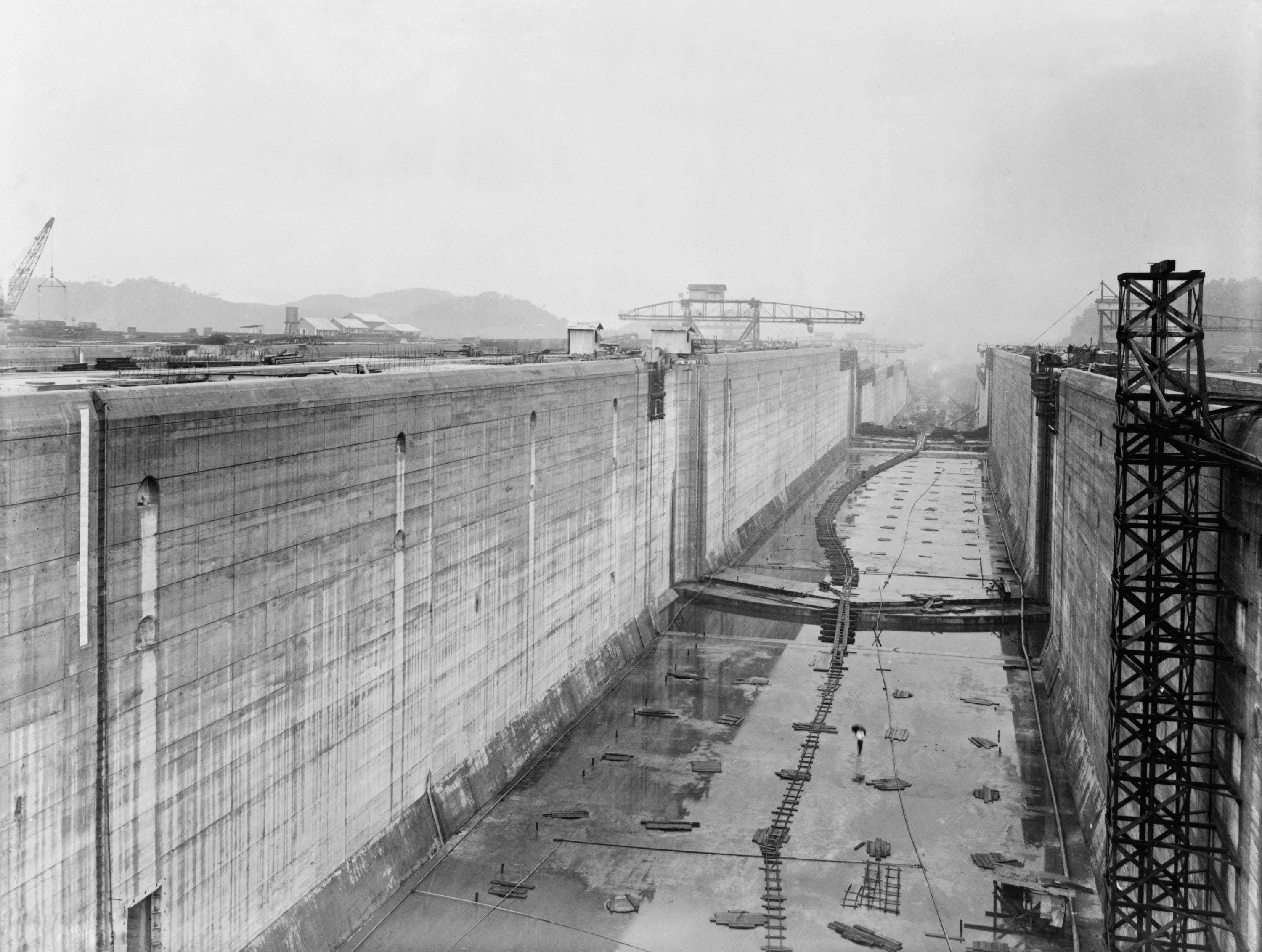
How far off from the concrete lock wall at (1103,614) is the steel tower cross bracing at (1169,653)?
220 mm

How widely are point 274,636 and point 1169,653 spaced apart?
37.3 feet

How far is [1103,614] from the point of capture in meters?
22.5

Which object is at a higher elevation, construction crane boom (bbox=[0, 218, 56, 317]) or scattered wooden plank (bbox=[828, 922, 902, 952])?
construction crane boom (bbox=[0, 218, 56, 317])

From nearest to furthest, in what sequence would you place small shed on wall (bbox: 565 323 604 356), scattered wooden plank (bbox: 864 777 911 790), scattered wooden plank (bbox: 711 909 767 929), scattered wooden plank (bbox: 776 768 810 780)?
1. scattered wooden plank (bbox: 711 909 767 929)
2. scattered wooden plank (bbox: 864 777 911 790)
3. scattered wooden plank (bbox: 776 768 810 780)
4. small shed on wall (bbox: 565 323 604 356)

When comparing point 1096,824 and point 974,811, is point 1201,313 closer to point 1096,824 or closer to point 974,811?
point 1096,824

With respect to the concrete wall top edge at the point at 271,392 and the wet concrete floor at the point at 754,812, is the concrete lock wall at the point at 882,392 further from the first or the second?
the concrete wall top edge at the point at 271,392

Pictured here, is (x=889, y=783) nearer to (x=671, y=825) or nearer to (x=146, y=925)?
(x=671, y=825)

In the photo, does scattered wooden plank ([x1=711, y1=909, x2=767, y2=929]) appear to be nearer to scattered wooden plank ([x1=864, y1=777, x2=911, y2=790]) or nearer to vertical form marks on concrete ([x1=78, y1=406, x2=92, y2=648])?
scattered wooden plank ([x1=864, y1=777, x2=911, y2=790])

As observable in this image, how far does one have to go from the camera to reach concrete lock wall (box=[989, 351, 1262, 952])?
13.0m

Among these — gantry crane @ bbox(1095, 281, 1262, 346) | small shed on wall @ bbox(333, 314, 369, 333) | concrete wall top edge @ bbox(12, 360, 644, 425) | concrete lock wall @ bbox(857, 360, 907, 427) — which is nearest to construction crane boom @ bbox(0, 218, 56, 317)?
concrete wall top edge @ bbox(12, 360, 644, 425)

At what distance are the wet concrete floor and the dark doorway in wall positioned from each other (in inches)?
168

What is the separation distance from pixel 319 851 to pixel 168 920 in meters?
3.71

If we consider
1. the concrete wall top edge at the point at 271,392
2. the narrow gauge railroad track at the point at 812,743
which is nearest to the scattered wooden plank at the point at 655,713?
the narrow gauge railroad track at the point at 812,743

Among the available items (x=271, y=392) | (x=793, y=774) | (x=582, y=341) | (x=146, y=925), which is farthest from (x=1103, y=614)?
(x=582, y=341)
